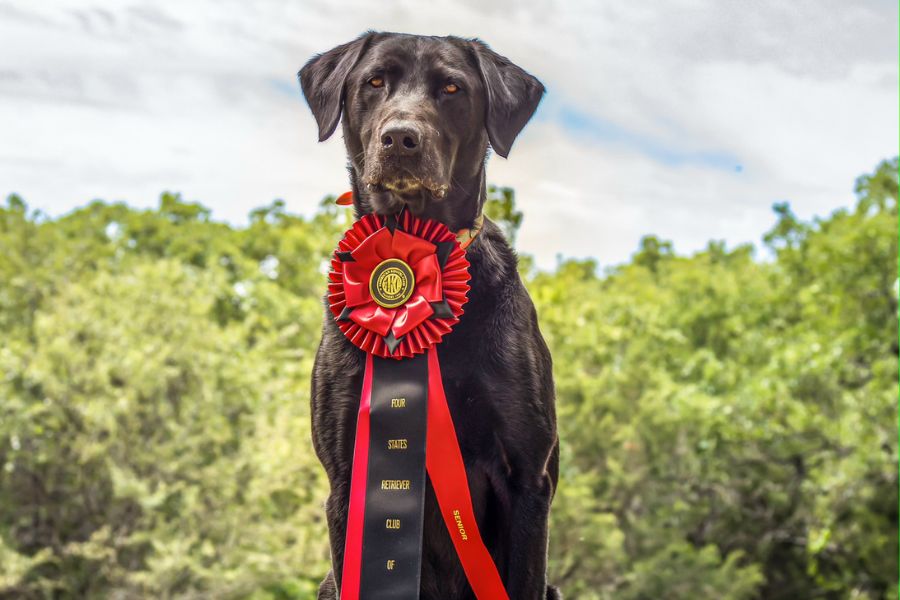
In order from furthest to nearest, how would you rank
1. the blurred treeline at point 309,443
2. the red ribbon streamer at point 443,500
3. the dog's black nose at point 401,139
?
1. the blurred treeline at point 309,443
2. the red ribbon streamer at point 443,500
3. the dog's black nose at point 401,139

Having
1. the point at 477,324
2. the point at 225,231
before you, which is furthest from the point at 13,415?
the point at 477,324

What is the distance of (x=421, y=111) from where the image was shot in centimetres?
280

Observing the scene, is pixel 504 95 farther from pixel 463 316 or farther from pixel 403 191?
pixel 463 316

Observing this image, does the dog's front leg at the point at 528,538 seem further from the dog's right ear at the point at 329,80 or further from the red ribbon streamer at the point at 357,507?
the dog's right ear at the point at 329,80

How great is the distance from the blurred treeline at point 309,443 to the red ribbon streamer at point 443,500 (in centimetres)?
940

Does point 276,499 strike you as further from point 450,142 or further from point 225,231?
point 450,142

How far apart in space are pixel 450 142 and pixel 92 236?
2305cm

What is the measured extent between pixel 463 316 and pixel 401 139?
557 mm

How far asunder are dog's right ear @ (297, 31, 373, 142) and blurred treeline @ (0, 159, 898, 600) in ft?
30.0

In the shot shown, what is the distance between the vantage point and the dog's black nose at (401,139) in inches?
107

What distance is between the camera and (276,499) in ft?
51.8

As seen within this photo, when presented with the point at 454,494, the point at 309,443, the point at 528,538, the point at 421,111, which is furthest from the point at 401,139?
the point at 309,443

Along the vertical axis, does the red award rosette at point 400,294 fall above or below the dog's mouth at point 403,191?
below

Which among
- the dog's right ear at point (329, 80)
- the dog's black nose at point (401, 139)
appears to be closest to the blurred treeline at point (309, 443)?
the dog's right ear at point (329, 80)
